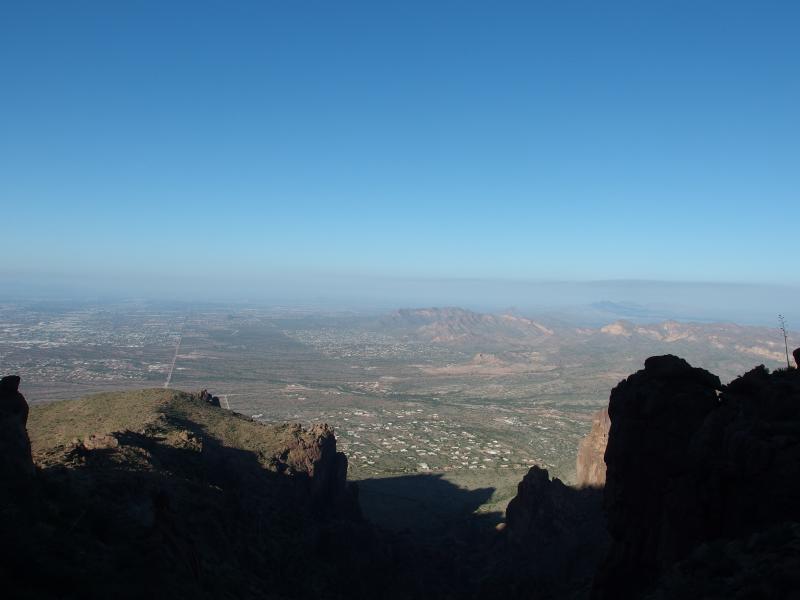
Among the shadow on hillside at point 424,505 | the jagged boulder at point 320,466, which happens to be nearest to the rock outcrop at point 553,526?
the shadow on hillside at point 424,505

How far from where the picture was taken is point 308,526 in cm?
4306

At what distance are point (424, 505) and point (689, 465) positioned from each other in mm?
56737

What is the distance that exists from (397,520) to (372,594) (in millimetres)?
29264

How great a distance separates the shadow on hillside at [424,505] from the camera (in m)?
62.2

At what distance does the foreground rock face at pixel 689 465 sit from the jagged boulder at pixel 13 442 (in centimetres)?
2544

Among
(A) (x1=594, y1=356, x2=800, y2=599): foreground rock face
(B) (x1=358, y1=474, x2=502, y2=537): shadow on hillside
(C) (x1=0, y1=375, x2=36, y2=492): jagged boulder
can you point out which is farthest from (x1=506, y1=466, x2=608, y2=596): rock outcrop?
(C) (x1=0, y1=375, x2=36, y2=492): jagged boulder

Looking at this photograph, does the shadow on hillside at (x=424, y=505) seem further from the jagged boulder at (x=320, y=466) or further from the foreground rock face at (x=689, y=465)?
the foreground rock face at (x=689, y=465)

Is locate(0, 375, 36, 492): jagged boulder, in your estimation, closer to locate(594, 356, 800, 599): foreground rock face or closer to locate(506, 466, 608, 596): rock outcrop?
locate(594, 356, 800, 599): foreground rock face

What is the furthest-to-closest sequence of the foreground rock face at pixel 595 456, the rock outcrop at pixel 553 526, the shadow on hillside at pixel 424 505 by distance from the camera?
the shadow on hillside at pixel 424 505 < the foreground rock face at pixel 595 456 < the rock outcrop at pixel 553 526

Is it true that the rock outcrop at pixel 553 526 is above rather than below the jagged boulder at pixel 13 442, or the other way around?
below

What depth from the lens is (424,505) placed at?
2815 inches

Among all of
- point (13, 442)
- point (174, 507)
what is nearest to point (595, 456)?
point (174, 507)

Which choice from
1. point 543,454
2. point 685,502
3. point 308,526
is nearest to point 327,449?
point 308,526

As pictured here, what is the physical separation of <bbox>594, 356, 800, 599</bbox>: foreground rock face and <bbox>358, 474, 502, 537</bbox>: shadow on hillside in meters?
37.7
